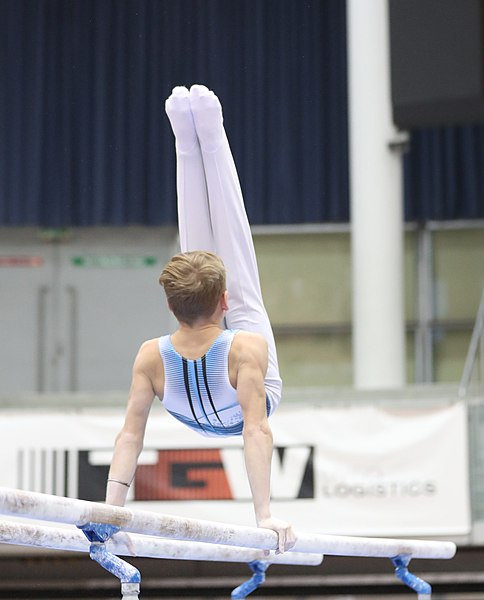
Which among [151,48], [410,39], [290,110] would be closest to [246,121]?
[290,110]

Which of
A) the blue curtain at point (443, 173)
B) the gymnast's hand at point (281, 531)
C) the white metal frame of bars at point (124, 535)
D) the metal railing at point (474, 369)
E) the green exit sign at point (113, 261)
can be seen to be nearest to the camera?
the white metal frame of bars at point (124, 535)

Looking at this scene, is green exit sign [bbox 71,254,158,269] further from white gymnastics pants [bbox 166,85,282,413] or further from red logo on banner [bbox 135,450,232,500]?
white gymnastics pants [bbox 166,85,282,413]

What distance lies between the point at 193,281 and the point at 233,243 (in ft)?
1.76

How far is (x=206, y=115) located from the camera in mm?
3852

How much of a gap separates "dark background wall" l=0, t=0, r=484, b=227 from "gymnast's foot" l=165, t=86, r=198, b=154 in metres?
8.14

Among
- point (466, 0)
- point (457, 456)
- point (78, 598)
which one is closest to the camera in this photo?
point (466, 0)

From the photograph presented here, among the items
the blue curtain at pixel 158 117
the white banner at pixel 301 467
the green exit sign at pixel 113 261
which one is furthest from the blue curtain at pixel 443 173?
the white banner at pixel 301 467

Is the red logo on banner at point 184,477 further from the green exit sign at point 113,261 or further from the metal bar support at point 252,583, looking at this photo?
the green exit sign at point 113,261

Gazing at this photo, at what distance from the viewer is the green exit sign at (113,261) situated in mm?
12422

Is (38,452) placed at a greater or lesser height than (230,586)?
greater

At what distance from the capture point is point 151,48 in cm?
1221

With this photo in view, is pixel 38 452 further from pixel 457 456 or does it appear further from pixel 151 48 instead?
pixel 151 48

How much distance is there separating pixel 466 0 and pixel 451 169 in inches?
205

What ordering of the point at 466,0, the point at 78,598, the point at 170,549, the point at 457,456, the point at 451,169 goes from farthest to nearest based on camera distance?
the point at 451,169 → the point at 78,598 → the point at 457,456 → the point at 466,0 → the point at 170,549
